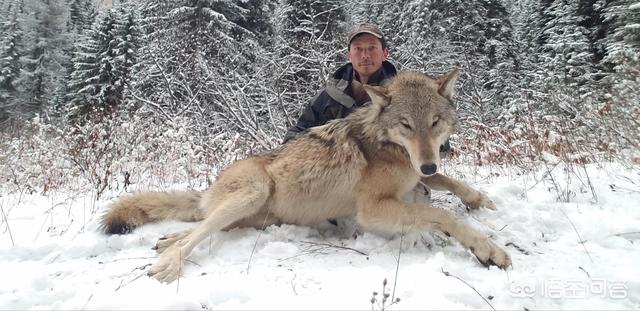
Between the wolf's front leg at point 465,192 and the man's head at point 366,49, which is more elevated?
the man's head at point 366,49

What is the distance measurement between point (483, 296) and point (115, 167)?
575cm

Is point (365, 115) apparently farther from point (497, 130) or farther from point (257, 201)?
point (497, 130)

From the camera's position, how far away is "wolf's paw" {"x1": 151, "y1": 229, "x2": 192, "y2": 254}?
3156 millimetres

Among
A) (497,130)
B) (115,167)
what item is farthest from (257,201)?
(497,130)

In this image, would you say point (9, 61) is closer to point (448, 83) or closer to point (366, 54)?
point (366, 54)

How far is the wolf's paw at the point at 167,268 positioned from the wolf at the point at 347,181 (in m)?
0.08

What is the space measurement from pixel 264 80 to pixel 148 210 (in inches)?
275

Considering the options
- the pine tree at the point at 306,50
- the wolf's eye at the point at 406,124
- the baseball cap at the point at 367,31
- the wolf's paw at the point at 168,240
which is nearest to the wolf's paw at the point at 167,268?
the wolf's paw at the point at 168,240

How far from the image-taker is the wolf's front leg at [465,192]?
360cm

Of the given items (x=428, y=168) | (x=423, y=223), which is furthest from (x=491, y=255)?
(x=428, y=168)

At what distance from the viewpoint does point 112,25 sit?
24234mm

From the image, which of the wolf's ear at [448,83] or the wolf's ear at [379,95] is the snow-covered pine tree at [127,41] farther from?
the wolf's ear at [448,83]

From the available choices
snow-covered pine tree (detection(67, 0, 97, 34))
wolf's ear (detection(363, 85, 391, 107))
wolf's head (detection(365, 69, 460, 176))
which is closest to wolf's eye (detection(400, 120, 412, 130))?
wolf's head (detection(365, 69, 460, 176))

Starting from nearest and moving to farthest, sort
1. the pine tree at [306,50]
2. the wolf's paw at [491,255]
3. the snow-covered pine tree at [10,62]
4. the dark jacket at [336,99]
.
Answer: the wolf's paw at [491,255]
the dark jacket at [336,99]
the pine tree at [306,50]
the snow-covered pine tree at [10,62]
